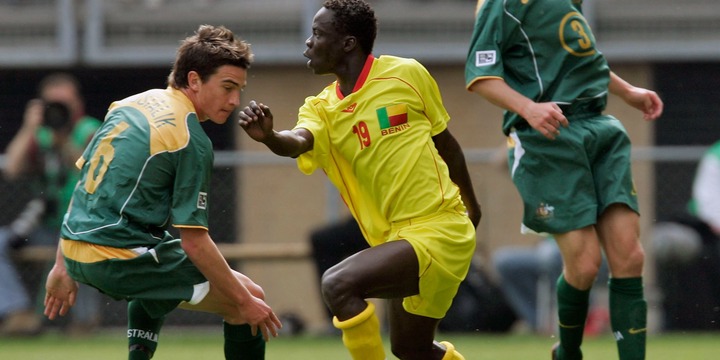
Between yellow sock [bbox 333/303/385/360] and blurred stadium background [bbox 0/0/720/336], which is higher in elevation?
yellow sock [bbox 333/303/385/360]

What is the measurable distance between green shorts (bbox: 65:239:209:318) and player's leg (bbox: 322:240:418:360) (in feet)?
1.97

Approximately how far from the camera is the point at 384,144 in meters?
5.59

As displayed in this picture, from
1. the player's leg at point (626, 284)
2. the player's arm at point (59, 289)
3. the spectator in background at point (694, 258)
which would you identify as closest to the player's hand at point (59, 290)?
the player's arm at point (59, 289)

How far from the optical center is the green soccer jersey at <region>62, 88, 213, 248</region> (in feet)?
17.5

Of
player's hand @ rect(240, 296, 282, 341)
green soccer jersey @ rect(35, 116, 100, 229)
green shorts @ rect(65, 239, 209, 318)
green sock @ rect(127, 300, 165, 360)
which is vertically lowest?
green soccer jersey @ rect(35, 116, 100, 229)

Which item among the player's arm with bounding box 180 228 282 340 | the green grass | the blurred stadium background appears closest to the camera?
the player's arm with bounding box 180 228 282 340

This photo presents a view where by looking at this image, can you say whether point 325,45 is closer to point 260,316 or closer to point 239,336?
point 260,316

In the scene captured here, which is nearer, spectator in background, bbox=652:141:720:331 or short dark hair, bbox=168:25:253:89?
short dark hair, bbox=168:25:253:89

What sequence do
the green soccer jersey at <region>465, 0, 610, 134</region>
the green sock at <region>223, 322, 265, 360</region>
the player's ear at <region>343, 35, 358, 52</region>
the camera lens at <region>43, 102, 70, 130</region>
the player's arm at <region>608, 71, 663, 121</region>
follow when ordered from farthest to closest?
the camera lens at <region>43, 102, 70, 130</region> < the player's arm at <region>608, 71, 663, 121</region> < the green soccer jersey at <region>465, 0, 610, 134</region> < the green sock at <region>223, 322, 265, 360</region> < the player's ear at <region>343, 35, 358, 52</region>

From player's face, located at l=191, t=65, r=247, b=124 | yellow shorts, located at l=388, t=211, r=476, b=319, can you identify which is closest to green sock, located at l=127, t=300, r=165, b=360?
player's face, located at l=191, t=65, r=247, b=124

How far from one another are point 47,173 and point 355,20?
5.53 metres

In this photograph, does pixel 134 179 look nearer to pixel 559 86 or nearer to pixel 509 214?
pixel 559 86

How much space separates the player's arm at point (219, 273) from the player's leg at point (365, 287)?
33cm

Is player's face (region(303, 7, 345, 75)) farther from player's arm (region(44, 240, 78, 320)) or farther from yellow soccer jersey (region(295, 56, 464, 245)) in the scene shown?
player's arm (region(44, 240, 78, 320))
